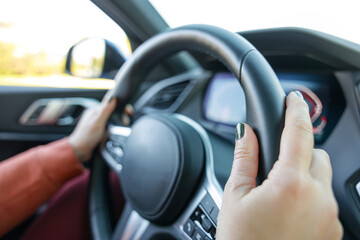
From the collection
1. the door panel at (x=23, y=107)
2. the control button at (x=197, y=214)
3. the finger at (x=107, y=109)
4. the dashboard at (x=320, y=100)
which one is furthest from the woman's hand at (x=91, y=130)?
the door panel at (x=23, y=107)

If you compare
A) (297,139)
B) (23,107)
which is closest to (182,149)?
(297,139)

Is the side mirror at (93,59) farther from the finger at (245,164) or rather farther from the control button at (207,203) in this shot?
the finger at (245,164)

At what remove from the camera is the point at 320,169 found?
0.41m

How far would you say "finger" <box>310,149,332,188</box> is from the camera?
1.32ft

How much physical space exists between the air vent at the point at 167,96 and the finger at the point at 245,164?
2.43ft

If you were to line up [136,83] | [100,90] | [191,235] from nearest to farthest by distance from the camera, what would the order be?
[191,235] → [136,83] → [100,90]

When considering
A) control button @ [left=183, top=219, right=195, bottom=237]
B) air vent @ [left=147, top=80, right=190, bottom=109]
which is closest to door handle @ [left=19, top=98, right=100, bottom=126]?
air vent @ [left=147, top=80, right=190, bottom=109]

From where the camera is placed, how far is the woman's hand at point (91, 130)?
3.05 ft

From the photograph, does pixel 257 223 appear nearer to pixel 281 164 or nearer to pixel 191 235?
pixel 281 164

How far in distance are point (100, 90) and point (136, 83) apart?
1.02 m

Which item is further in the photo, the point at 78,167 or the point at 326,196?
the point at 78,167

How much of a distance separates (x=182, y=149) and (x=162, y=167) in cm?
6

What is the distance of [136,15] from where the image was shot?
43.9 inches

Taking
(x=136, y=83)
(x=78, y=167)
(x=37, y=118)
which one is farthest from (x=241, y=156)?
(x=37, y=118)
